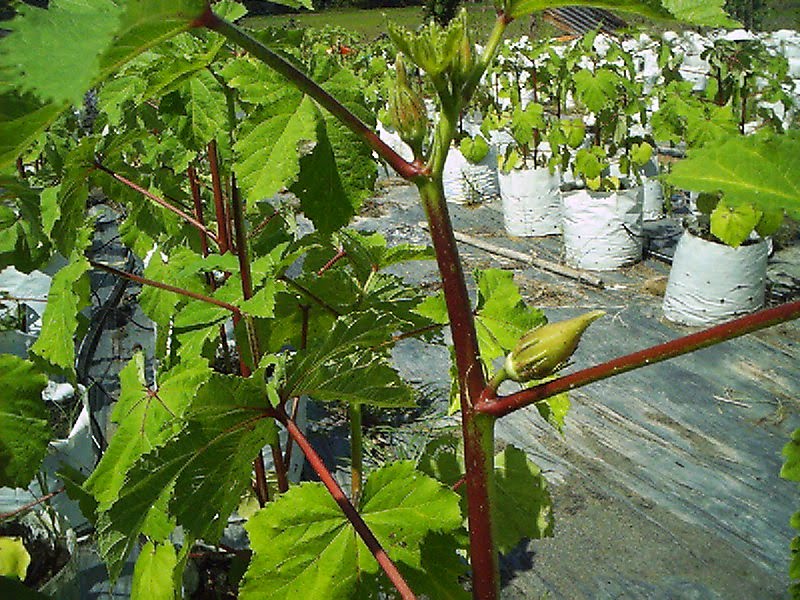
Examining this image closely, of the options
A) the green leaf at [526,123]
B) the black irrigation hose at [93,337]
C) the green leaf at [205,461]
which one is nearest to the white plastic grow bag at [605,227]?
the green leaf at [526,123]

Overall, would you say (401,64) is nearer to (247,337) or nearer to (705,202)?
(247,337)

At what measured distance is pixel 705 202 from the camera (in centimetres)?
397

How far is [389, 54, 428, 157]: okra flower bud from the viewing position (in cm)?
70

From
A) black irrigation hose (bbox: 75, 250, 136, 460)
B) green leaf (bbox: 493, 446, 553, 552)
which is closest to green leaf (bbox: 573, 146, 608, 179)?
black irrigation hose (bbox: 75, 250, 136, 460)

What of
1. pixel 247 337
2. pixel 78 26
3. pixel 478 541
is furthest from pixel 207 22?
pixel 247 337

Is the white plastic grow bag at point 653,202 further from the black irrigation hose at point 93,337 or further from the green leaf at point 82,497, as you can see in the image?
the green leaf at point 82,497

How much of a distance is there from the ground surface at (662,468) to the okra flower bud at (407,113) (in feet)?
6.88

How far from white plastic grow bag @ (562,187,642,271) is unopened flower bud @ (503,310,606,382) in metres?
4.39

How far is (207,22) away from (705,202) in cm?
381

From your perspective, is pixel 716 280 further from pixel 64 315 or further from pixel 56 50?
pixel 56 50

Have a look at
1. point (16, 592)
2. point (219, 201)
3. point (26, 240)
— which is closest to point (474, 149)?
point (26, 240)

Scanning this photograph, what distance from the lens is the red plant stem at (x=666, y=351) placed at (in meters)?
0.54

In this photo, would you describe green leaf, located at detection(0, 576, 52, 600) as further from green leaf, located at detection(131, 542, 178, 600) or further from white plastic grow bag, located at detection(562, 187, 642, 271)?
white plastic grow bag, located at detection(562, 187, 642, 271)

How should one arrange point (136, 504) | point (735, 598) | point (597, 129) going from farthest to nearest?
1. point (597, 129)
2. point (735, 598)
3. point (136, 504)
